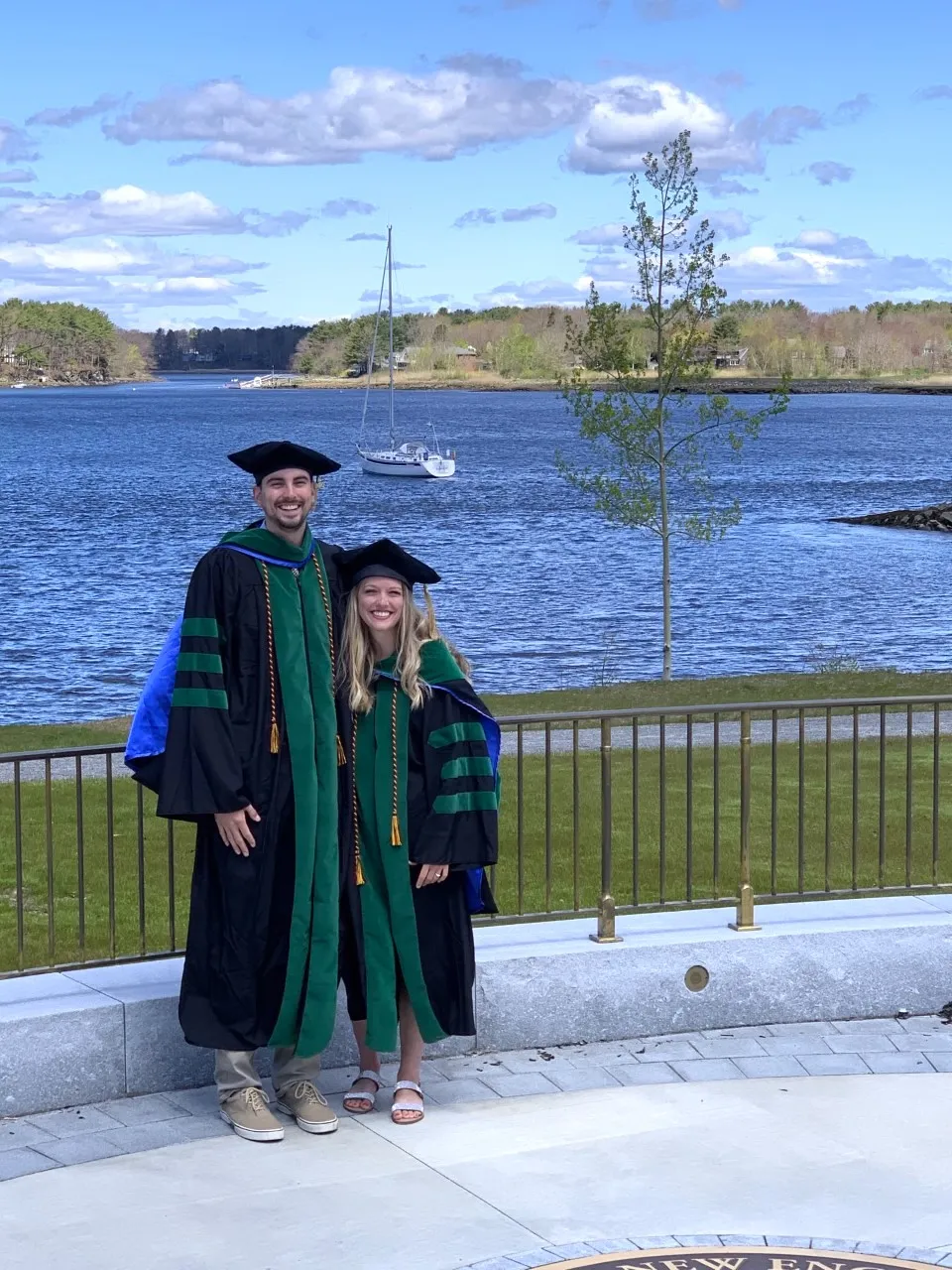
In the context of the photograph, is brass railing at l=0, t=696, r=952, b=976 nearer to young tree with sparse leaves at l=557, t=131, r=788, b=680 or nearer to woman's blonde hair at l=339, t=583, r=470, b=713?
woman's blonde hair at l=339, t=583, r=470, b=713

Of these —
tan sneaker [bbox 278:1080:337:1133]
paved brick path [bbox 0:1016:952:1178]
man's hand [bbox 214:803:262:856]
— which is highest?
man's hand [bbox 214:803:262:856]

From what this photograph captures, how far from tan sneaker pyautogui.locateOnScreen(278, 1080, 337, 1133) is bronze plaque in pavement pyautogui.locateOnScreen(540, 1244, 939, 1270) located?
1.14 meters

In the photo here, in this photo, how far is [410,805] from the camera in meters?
5.51

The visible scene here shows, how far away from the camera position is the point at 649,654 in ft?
105

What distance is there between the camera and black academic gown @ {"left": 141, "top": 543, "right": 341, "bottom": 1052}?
17.0 ft

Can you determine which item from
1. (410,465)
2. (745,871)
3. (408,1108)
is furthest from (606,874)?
(410,465)

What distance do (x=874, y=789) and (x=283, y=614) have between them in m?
8.10

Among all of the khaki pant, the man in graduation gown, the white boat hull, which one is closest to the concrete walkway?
the khaki pant

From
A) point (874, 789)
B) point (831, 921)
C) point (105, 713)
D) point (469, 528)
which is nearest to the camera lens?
point (831, 921)

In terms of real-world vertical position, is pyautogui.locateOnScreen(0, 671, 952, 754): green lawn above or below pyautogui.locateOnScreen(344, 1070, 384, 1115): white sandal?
below

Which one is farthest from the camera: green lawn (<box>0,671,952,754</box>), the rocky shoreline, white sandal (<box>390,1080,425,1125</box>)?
the rocky shoreline

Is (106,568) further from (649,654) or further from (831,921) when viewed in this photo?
(831,921)

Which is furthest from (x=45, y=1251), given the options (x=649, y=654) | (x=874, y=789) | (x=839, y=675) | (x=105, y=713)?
(x=649, y=654)

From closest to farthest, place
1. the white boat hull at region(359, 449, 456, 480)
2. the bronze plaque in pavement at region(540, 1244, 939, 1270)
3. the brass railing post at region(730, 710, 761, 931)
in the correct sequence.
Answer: the bronze plaque in pavement at region(540, 1244, 939, 1270), the brass railing post at region(730, 710, 761, 931), the white boat hull at region(359, 449, 456, 480)
